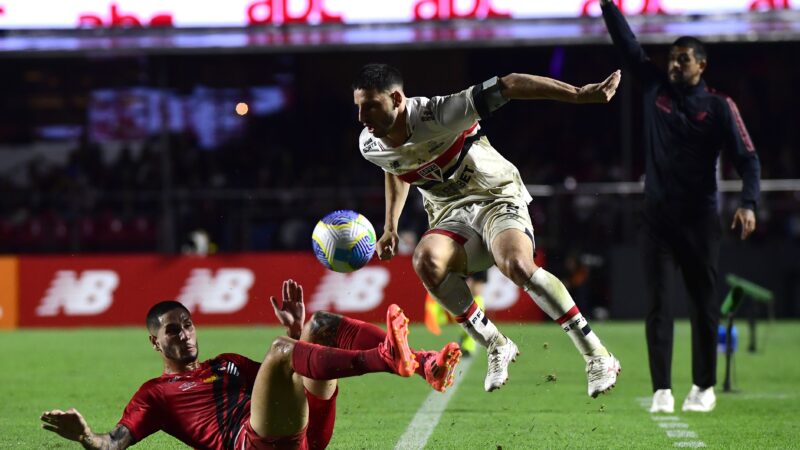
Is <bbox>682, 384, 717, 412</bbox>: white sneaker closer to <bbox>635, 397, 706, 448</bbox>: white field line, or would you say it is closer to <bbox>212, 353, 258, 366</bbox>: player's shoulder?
<bbox>635, 397, 706, 448</bbox>: white field line

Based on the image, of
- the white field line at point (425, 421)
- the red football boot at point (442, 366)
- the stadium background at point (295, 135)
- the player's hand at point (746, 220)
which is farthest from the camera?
the stadium background at point (295, 135)

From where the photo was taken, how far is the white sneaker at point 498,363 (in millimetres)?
6785

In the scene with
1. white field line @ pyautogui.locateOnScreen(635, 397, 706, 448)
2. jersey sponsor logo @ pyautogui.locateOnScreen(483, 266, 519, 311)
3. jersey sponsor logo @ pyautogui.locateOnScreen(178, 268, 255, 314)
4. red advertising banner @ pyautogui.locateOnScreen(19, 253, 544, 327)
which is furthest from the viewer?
jersey sponsor logo @ pyautogui.locateOnScreen(178, 268, 255, 314)

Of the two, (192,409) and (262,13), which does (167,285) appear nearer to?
(262,13)

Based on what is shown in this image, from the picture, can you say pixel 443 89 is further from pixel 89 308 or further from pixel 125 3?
pixel 89 308

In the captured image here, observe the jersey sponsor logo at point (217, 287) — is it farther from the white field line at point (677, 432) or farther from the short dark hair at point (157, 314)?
the short dark hair at point (157, 314)

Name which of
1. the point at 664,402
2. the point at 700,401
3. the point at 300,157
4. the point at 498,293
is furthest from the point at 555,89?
the point at 300,157

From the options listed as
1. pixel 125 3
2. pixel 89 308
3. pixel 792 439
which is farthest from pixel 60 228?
pixel 792 439

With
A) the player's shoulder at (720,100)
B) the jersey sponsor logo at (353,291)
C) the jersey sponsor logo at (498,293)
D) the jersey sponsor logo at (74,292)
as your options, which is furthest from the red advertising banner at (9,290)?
the player's shoulder at (720,100)

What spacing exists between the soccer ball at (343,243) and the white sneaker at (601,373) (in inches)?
54.3

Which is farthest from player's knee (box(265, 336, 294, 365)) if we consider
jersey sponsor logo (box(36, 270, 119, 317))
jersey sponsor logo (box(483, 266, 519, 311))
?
jersey sponsor logo (box(36, 270, 119, 317))

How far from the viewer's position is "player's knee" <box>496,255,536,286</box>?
6637 millimetres

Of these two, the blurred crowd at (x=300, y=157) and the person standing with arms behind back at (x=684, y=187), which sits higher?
the person standing with arms behind back at (x=684, y=187)

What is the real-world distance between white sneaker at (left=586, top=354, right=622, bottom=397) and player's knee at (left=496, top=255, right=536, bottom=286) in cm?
57
